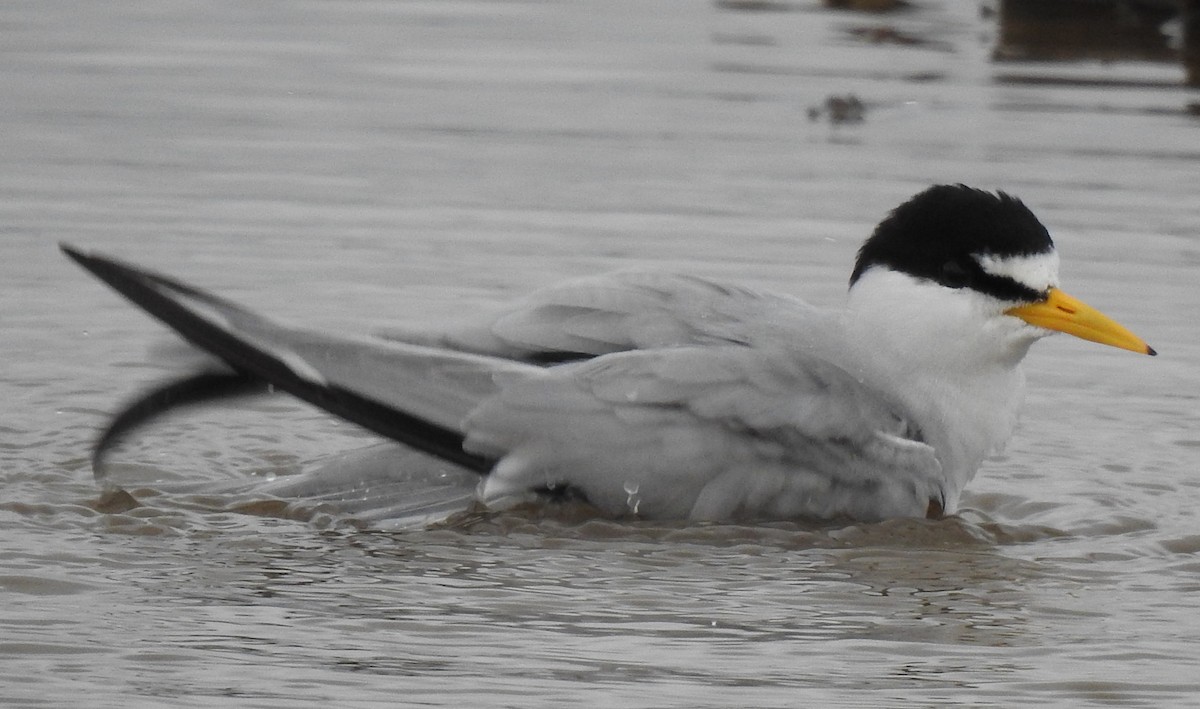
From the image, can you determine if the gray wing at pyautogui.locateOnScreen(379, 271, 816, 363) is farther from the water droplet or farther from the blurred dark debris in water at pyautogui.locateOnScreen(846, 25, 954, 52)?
the blurred dark debris in water at pyautogui.locateOnScreen(846, 25, 954, 52)

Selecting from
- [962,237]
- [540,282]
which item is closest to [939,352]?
[962,237]

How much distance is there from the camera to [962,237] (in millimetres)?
6680

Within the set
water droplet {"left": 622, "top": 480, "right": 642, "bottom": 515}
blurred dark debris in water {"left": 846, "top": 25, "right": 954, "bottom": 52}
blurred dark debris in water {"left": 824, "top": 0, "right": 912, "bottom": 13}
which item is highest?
blurred dark debris in water {"left": 824, "top": 0, "right": 912, "bottom": 13}

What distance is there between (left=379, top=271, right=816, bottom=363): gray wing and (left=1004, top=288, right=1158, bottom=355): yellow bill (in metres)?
0.71

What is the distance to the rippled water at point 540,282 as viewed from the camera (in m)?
5.28

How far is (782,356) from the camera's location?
20.8 ft

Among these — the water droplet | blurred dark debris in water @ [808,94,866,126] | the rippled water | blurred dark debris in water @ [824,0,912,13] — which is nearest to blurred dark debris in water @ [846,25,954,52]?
the rippled water

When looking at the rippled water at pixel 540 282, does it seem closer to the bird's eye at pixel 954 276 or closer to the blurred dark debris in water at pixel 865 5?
the blurred dark debris in water at pixel 865 5

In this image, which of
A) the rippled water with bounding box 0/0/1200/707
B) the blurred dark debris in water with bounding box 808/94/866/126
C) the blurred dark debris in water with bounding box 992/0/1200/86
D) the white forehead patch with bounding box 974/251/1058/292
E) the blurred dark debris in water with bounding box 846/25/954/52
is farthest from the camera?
the blurred dark debris in water with bounding box 846/25/954/52

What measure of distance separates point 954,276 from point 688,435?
3.35ft

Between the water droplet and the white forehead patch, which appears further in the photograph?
the white forehead patch

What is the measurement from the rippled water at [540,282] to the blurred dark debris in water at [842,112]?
0.18 feet

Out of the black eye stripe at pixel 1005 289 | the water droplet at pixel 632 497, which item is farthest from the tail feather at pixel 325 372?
the black eye stripe at pixel 1005 289

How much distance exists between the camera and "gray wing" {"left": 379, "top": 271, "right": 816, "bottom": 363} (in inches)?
253
